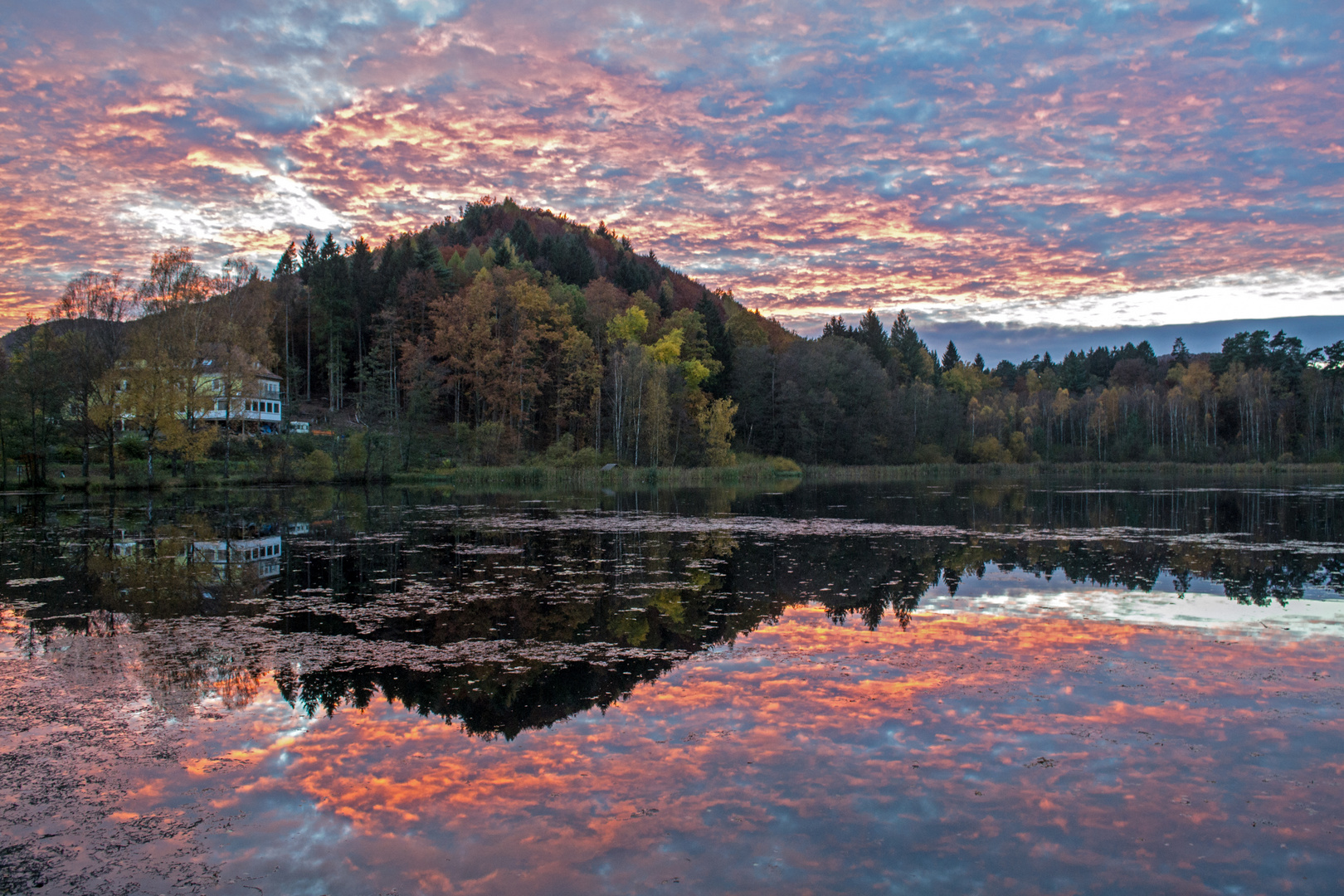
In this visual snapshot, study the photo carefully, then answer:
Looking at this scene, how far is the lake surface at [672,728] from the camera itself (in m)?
5.09

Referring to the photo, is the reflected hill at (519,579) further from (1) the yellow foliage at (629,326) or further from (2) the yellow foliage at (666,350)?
(1) the yellow foliage at (629,326)

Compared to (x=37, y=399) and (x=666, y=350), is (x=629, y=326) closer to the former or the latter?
(x=666, y=350)

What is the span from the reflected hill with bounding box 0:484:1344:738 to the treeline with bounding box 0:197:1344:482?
18.9 meters

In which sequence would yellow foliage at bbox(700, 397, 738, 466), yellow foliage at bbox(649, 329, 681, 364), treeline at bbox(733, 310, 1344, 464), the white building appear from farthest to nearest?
treeline at bbox(733, 310, 1344, 464), yellow foliage at bbox(649, 329, 681, 364), yellow foliage at bbox(700, 397, 738, 466), the white building

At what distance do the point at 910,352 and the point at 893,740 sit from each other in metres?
121

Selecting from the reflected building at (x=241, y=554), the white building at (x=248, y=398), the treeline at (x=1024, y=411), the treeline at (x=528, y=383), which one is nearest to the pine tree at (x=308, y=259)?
the treeline at (x=528, y=383)

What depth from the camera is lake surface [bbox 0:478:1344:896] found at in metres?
5.09

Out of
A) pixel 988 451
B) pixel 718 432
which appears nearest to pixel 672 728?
pixel 718 432

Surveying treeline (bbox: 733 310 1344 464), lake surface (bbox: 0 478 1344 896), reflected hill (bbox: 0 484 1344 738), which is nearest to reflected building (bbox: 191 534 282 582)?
reflected hill (bbox: 0 484 1344 738)

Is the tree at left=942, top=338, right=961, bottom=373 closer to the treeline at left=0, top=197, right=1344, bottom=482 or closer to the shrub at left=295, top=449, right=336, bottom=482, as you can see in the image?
the treeline at left=0, top=197, right=1344, bottom=482

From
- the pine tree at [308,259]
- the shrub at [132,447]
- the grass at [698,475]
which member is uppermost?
the pine tree at [308,259]

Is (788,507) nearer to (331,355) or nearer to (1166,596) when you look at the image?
(1166,596)

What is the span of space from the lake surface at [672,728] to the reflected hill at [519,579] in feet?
0.33

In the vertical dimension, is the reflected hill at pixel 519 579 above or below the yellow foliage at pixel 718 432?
below
